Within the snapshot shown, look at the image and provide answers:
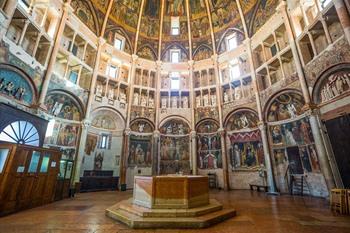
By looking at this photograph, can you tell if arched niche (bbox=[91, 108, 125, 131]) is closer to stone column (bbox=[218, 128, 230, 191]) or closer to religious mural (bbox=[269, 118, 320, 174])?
stone column (bbox=[218, 128, 230, 191])

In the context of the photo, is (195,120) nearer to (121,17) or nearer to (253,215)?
(253,215)

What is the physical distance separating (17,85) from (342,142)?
16.3 meters

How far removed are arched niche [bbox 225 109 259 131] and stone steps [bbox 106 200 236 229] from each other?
9.82m

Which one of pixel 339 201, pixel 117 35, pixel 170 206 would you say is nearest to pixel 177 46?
pixel 117 35

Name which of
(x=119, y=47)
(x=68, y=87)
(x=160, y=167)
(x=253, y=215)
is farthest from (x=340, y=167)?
(x=119, y=47)

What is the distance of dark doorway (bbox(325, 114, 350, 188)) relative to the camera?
7.91 meters

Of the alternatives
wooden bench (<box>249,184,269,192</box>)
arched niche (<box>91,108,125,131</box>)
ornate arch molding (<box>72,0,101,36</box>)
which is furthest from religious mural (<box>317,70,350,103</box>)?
ornate arch molding (<box>72,0,101,36</box>)

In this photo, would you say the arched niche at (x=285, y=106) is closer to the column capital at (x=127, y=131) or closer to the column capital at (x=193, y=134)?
the column capital at (x=193, y=134)

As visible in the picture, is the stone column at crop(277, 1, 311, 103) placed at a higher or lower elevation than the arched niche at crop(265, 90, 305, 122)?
higher

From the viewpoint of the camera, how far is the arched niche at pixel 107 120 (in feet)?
47.0

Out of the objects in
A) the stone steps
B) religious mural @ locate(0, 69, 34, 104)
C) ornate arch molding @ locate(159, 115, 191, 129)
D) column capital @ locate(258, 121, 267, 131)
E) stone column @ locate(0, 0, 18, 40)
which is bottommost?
the stone steps

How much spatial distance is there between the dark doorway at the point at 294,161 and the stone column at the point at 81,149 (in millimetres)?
14435

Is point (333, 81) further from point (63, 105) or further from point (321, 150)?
point (63, 105)

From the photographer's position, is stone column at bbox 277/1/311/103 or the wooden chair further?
stone column at bbox 277/1/311/103
